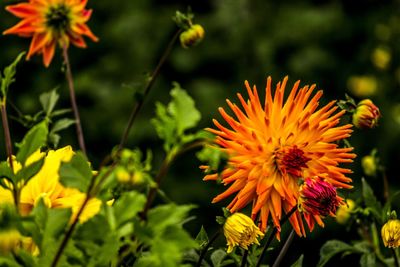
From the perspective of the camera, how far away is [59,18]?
1.09 metres

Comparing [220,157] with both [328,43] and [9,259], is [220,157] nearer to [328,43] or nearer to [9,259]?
[9,259]

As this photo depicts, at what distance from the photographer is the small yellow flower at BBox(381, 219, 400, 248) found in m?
0.85

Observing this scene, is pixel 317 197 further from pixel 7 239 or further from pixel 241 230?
pixel 7 239

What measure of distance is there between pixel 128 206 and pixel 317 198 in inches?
9.4

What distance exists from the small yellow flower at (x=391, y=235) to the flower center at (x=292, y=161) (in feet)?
0.32

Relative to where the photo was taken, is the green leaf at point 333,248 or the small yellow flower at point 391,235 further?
the green leaf at point 333,248

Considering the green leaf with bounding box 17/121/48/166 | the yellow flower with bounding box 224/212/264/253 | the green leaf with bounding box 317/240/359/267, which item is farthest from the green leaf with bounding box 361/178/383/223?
the green leaf with bounding box 17/121/48/166

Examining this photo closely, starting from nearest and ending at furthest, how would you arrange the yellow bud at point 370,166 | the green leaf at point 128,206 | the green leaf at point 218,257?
1. the green leaf at point 128,206
2. the green leaf at point 218,257
3. the yellow bud at point 370,166

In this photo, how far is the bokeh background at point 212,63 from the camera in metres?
2.94

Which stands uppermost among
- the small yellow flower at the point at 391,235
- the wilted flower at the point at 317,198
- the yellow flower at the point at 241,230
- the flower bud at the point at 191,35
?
the flower bud at the point at 191,35

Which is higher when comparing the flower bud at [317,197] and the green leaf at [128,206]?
the green leaf at [128,206]

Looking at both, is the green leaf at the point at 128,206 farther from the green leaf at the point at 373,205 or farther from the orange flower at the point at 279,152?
the green leaf at the point at 373,205

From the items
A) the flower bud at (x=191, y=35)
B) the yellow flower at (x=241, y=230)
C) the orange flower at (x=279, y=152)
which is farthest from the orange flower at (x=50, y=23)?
the yellow flower at (x=241, y=230)

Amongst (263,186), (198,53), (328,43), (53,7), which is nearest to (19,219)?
(263,186)
